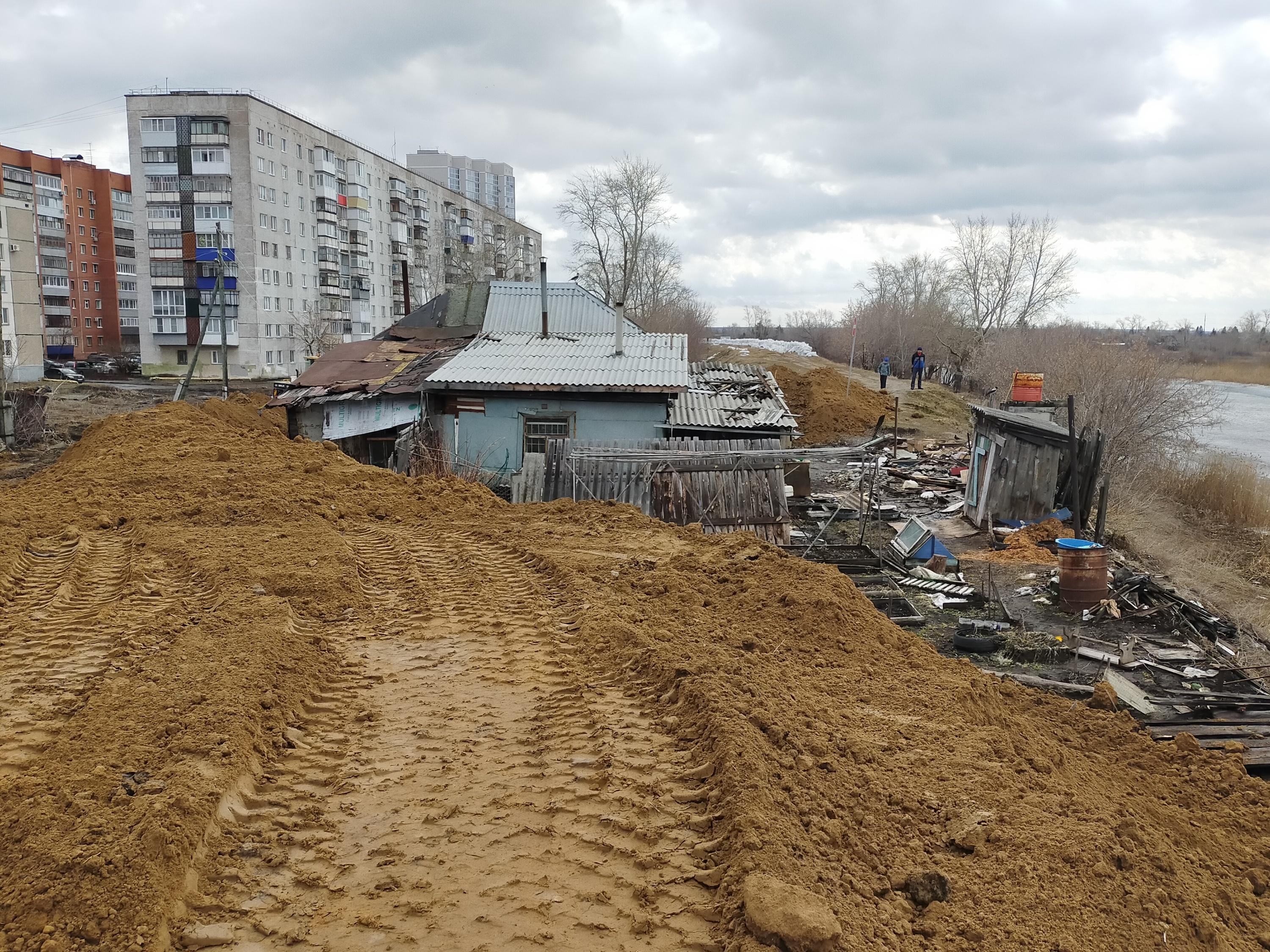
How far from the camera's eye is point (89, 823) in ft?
14.0

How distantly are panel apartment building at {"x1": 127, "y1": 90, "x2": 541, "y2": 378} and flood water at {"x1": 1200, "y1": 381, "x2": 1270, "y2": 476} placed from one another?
133 feet

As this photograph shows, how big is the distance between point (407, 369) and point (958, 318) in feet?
158

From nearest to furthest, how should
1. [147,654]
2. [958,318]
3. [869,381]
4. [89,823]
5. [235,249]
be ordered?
[89,823] < [147,654] < [869,381] < [235,249] < [958,318]

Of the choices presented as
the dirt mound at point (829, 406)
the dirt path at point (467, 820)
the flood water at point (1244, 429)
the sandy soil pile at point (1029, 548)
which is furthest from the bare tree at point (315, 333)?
the dirt path at point (467, 820)

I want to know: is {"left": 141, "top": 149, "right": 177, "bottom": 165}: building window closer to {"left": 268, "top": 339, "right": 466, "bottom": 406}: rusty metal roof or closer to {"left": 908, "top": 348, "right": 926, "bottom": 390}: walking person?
{"left": 268, "top": 339, "right": 466, "bottom": 406}: rusty metal roof

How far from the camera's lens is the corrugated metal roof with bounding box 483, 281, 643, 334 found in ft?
74.5

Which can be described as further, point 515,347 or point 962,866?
point 515,347

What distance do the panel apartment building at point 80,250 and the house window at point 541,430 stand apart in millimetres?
48149

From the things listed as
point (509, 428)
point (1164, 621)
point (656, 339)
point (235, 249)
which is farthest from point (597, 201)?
point (1164, 621)

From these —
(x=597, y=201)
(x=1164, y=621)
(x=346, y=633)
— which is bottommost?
(x=1164, y=621)

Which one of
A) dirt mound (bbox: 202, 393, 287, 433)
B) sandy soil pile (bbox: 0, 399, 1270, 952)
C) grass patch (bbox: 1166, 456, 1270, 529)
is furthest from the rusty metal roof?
grass patch (bbox: 1166, 456, 1270, 529)

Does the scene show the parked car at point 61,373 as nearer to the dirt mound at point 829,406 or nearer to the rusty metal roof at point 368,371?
the rusty metal roof at point 368,371

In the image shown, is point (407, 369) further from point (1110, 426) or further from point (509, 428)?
point (1110, 426)

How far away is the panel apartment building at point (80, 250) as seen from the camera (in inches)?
2534
